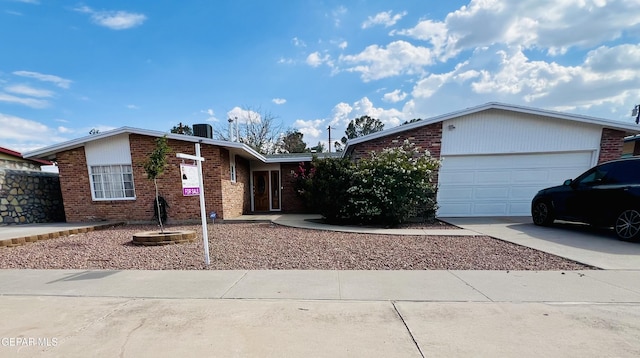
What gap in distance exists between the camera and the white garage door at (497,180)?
29.9 ft

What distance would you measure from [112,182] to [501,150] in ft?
48.0

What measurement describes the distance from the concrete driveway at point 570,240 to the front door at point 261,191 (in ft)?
28.4

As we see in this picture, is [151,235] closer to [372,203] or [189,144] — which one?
[189,144]

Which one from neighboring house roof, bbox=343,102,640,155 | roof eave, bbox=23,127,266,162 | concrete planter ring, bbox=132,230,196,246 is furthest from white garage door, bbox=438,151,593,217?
concrete planter ring, bbox=132,230,196,246

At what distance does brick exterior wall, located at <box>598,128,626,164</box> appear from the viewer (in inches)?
339

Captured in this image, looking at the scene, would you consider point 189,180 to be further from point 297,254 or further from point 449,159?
point 449,159

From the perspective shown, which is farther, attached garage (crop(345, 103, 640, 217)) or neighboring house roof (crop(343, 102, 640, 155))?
attached garage (crop(345, 103, 640, 217))

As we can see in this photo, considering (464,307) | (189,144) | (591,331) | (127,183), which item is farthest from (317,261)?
(127,183)

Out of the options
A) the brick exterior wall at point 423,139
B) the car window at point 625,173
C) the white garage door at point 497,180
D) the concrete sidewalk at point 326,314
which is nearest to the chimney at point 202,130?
the brick exterior wall at point 423,139

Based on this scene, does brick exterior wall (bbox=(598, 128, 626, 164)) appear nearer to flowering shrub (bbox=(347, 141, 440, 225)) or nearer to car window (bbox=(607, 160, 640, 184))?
car window (bbox=(607, 160, 640, 184))

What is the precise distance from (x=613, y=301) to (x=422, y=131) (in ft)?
23.3

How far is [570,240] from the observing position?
5.91 meters

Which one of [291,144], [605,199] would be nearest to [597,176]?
[605,199]

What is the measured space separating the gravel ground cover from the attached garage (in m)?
3.59
